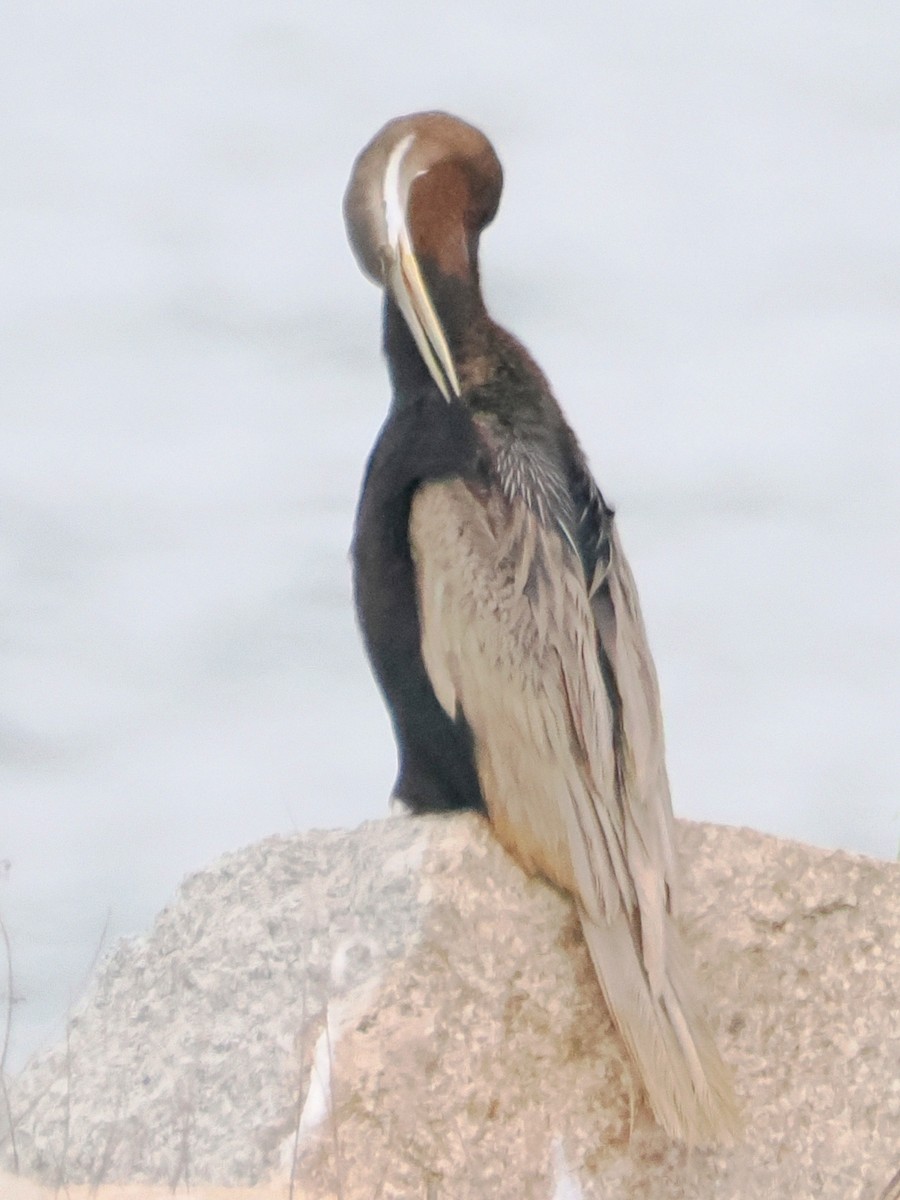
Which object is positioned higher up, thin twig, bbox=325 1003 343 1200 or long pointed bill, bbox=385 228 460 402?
long pointed bill, bbox=385 228 460 402

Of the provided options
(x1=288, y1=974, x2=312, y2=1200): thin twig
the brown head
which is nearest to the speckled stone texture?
(x1=288, y1=974, x2=312, y2=1200): thin twig

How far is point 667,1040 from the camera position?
4262 mm

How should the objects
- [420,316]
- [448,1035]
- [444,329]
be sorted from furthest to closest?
[444,329], [420,316], [448,1035]

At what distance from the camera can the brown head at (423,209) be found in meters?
4.91

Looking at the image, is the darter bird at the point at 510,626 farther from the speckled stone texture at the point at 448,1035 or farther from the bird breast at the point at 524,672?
the speckled stone texture at the point at 448,1035

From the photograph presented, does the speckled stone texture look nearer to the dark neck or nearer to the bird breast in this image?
the bird breast

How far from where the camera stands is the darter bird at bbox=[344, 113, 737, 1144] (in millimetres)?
4344

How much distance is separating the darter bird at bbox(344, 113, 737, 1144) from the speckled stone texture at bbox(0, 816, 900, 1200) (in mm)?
136

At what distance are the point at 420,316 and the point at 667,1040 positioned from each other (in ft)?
6.62

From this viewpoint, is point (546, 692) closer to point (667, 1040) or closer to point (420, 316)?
point (667, 1040)

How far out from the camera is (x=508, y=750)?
14.7ft

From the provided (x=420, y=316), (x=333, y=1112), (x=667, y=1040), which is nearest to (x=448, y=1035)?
(x=333, y=1112)

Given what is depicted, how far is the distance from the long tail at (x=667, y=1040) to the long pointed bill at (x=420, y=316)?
4.91ft

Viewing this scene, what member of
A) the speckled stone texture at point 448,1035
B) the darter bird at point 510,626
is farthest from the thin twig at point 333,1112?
the darter bird at point 510,626
